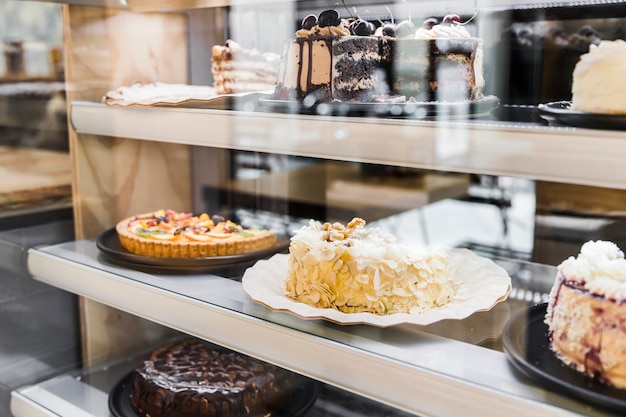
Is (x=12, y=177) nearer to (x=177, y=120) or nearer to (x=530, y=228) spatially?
(x=177, y=120)

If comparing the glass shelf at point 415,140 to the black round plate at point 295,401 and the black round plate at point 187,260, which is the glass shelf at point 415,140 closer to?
the black round plate at point 187,260

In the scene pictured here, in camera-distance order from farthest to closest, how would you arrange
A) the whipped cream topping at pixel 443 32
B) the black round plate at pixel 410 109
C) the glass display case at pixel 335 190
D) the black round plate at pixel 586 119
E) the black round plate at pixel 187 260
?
1. the black round plate at pixel 187 260
2. the whipped cream topping at pixel 443 32
3. the black round plate at pixel 410 109
4. the glass display case at pixel 335 190
5. the black round plate at pixel 586 119

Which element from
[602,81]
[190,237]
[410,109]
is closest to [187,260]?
[190,237]

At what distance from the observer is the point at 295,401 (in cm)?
160

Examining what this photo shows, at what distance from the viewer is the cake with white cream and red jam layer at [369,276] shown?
1.16 meters

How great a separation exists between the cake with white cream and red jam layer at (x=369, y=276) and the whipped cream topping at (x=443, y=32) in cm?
38

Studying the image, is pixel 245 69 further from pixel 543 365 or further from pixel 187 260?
pixel 543 365

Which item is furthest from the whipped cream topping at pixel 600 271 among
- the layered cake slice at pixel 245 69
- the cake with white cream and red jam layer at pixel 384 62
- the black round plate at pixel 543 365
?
the layered cake slice at pixel 245 69

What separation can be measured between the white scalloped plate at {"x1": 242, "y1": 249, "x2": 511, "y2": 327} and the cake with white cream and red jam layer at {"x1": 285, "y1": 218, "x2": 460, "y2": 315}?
0.02m

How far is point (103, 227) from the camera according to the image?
1.90 meters

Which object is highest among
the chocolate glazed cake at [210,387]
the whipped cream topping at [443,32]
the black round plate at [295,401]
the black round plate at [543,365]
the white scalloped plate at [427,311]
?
the whipped cream topping at [443,32]

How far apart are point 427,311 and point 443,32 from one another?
0.50 meters

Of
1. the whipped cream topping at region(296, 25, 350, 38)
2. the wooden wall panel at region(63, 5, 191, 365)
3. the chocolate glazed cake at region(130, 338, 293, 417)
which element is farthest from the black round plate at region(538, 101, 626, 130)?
the wooden wall panel at region(63, 5, 191, 365)

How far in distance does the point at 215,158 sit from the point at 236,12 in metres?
0.47
